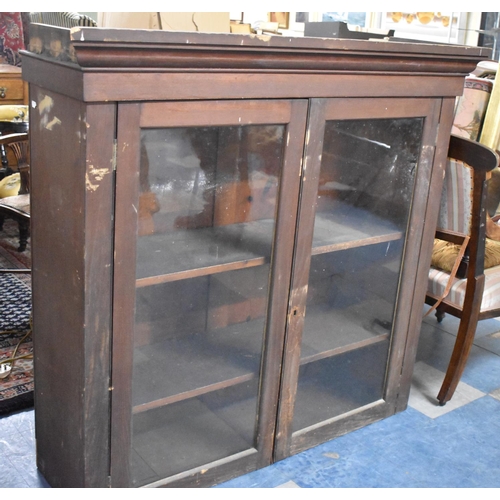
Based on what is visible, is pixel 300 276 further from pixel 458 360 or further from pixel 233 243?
pixel 458 360

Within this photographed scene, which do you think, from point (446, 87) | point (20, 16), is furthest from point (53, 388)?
point (20, 16)

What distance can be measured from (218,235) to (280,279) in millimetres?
223

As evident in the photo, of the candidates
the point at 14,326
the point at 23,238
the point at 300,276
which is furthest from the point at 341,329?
the point at 23,238

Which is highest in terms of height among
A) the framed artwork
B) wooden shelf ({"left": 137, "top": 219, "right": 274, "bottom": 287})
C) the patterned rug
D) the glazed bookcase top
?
the framed artwork

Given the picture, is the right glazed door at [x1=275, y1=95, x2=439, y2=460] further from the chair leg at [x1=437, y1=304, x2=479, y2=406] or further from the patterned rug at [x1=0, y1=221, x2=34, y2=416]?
the patterned rug at [x1=0, y1=221, x2=34, y2=416]

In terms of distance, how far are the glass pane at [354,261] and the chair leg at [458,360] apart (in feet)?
0.98

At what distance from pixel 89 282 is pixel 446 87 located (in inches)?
47.5

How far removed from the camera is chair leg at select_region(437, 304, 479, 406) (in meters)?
2.34

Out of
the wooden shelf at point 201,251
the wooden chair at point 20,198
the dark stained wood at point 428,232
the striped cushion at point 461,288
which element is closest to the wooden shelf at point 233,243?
the wooden shelf at point 201,251

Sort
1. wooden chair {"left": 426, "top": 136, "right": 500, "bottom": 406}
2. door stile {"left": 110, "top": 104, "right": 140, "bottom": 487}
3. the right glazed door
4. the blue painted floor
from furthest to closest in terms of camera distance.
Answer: wooden chair {"left": 426, "top": 136, "right": 500, "bottom": 406} < the blue painted floor < the right glazed door < door stile {"left": 110, "top": 104, "right": 140, "bottom": 487}

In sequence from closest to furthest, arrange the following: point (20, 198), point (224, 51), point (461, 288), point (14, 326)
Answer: point (224, 51) < point (461, 288) < point (14, 326) < point (20, 198)

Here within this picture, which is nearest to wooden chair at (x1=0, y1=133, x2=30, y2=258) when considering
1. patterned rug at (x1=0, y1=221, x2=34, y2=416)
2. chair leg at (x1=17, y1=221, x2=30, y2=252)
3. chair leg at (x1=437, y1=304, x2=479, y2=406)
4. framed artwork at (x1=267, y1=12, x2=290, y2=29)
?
chair leg at (x1=17, y1=221, x2=30, y2=252)

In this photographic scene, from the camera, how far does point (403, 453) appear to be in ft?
6.94

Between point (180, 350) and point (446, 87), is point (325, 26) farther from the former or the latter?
point (180, 350)
